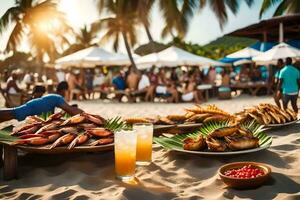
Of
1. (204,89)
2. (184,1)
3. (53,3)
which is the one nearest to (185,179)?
(204,89)

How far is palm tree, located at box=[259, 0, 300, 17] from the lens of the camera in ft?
63.0

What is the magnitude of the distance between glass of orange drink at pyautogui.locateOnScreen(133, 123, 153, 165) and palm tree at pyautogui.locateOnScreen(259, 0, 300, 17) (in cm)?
1761

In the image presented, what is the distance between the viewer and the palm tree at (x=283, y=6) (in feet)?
63.0

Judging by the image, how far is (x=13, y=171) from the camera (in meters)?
3.67

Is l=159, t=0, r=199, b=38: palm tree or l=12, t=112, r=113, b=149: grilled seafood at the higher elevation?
l=159, t=0, r=199, b=38: palm tree

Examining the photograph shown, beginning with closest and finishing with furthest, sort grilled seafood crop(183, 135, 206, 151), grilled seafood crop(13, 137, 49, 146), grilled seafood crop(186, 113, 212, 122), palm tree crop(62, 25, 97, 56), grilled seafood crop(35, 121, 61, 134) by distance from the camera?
grilled seafood crop(13, 137, 49, 146), grilled seafood crop(183, 135, 206, 151), grilled seafood crop(35, 121, 61, 134), grilled seafood crop(186, 113, 212, 122), palm tree crop(62, 25, 97, 56)

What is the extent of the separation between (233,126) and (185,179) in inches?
29.0

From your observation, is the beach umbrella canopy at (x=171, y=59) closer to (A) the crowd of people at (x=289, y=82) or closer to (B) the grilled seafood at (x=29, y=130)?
(A) the crowd of people at (x=289, y=82)

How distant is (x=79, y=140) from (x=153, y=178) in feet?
2.65

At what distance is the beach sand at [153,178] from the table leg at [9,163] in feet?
0.24

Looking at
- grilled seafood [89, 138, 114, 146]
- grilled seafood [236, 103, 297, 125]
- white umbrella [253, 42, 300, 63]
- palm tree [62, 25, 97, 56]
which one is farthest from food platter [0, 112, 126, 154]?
palm tree [62, 25, 97, 56]

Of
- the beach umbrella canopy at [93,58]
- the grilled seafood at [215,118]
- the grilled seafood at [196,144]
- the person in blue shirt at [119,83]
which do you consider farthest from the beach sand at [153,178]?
the beach umbrella canopy at [93,58]

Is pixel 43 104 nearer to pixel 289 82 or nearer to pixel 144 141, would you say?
pixel 144 141

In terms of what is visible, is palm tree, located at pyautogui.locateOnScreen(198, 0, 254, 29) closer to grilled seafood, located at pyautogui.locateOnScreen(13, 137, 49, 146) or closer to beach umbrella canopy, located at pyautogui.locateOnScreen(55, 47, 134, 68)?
beach umbrella canopy, located at pyautogui.locateOnScreen(55, 47, 134, 68)
